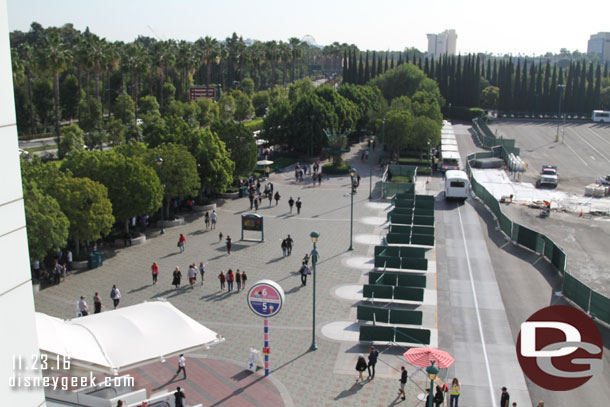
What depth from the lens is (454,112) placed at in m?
130

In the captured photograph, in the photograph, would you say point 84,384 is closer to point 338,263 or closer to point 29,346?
point 29,346

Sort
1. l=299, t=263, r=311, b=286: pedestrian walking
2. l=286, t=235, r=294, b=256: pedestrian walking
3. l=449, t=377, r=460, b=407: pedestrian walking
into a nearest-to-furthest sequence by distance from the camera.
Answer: l=449, t=377, r=460, b=407: pedestrian walking, l=299, t=263, r=311, b=286: pedestrian walking, l=286, t=235, r=294, b=256: pedestrian walking

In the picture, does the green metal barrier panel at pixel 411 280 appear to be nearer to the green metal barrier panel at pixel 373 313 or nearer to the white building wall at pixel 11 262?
the green metal barrier panel at pixel 373 313

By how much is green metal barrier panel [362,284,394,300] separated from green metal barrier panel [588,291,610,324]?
9.13 meters

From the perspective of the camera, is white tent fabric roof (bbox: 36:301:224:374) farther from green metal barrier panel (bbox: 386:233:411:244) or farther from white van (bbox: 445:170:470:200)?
white van (bbox: 445:170:470:200)

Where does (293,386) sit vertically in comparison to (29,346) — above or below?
below

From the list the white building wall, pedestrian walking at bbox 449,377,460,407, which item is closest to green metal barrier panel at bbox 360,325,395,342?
pedestrian walking at bbox 449,377,460,407

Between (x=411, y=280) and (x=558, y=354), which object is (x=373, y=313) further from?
(x=558, y=354)

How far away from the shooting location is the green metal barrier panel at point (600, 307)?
86.8 ft

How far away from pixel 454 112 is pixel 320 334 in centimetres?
11226

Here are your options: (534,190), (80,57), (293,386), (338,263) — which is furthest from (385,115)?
(293,386)

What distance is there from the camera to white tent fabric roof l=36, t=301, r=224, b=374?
18.6 meters

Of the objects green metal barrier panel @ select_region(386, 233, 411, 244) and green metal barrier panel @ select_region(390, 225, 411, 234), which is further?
green metal barrier panel @ select_region(390, 225, 411, 234)

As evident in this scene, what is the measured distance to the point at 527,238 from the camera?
3838cm
